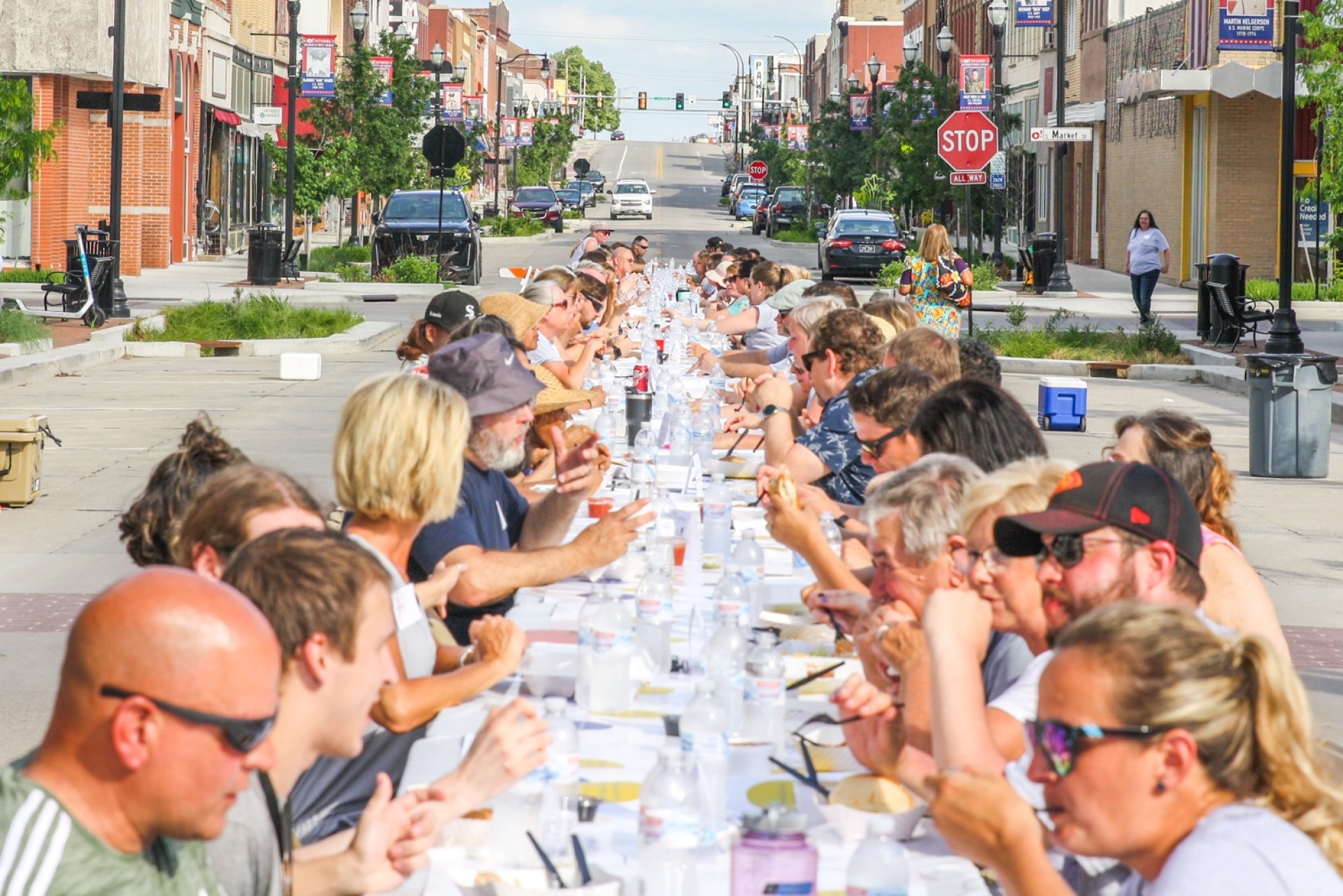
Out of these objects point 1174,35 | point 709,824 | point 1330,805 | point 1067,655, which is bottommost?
point 709,824

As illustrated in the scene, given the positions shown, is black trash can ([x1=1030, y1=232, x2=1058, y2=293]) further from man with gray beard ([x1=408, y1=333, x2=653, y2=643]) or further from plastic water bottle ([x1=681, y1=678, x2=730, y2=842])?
plastic water bottle ([x1=681, y1=678, x2=730, y2=842])

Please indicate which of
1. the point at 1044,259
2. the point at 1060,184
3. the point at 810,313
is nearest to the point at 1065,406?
the point at 810,313

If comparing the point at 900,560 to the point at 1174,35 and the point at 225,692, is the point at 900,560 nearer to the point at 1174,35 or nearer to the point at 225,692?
the point at 225,692

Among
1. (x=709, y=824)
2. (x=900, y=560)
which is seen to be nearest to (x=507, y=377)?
(x=900, y=560)

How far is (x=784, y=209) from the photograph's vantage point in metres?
64.8

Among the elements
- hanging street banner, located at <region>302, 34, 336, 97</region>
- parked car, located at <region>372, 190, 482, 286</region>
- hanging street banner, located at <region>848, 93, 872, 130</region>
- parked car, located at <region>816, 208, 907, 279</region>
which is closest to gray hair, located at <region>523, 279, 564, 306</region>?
parked car, located at <region>372, 190, 482, 286</region>

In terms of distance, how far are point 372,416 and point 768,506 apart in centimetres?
163

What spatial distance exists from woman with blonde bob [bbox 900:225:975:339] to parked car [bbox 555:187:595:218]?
220 ft

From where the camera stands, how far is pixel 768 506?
19.0ft

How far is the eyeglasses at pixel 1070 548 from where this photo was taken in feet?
12.4

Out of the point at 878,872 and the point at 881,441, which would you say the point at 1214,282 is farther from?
the point at 878,872

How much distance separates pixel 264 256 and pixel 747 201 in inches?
1932

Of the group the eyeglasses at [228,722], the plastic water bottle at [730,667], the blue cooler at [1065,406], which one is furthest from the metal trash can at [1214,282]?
the eyeglasses at [228,722]

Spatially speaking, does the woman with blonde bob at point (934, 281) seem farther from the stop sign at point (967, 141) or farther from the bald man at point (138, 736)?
the bald man at point (138, 736)
